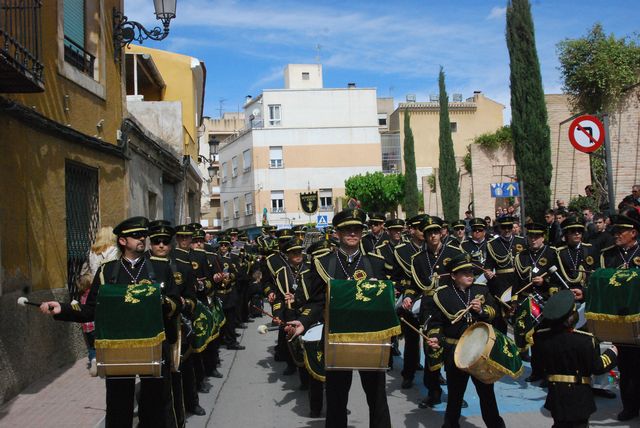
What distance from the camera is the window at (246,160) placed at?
57500 millimetres

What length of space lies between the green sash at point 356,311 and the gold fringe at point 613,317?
234cm

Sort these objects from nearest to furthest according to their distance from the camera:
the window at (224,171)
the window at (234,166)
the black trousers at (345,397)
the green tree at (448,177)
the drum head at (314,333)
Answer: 1. the black trousers at (345,397)
2. the drum head at (314,333)
3. the green tree at (448,177)
4. the window at (234,166)
5. the window at (224,171)

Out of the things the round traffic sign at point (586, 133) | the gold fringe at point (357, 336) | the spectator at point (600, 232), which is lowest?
the gold fringe at point (357, 336)

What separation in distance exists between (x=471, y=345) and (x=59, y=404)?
4907 millimetres

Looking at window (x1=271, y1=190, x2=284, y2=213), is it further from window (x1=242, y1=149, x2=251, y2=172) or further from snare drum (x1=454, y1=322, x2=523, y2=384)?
snare drum (x1=454, y1=322, x2=523, y2=384)

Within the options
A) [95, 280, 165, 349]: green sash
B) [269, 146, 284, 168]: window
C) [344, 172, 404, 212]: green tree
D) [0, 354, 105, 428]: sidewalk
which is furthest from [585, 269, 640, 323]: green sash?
[269, 146, 284, 168]: window

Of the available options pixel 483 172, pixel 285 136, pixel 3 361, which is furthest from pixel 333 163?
pixel 3 361

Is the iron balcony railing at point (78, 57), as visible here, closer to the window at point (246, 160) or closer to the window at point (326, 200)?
the window at point (326, 200)

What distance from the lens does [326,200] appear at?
5641cm

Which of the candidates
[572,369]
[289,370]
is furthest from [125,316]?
[289,370]

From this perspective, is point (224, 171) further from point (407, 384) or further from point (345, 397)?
point (345, 397)

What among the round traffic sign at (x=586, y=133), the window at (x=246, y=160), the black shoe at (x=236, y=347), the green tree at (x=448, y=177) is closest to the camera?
the round traffic sign at (x=586, y=133)

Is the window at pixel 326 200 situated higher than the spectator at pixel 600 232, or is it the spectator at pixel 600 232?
the window at pixel 326 200

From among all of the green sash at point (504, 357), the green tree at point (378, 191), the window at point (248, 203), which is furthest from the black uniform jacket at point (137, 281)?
the window at point (248, 203)
